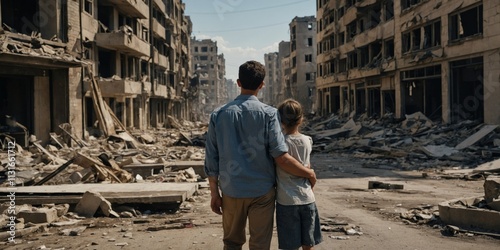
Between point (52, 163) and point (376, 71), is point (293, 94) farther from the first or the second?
point (52, 163)

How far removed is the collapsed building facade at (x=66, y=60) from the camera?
1767 centimetres

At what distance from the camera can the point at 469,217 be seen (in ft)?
20.1

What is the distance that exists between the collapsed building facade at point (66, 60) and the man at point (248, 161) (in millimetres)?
14374

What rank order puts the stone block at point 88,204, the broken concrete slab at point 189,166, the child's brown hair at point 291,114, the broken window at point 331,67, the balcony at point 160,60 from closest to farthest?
the child's brown hair at point 291,114, the stone block at point 88,204, the broken concrete slab at point 189,166, the balcony at point 160,60, the broken window at point 331,67

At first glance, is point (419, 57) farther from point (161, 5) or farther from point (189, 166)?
point (161, 5)

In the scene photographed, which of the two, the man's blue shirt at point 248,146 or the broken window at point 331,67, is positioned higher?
the broken window at point 331,67

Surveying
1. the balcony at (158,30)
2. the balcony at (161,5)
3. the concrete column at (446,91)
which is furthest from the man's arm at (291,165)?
the balcony at (161,5)

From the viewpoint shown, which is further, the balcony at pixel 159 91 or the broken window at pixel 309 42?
the broken window at pixel 309 42

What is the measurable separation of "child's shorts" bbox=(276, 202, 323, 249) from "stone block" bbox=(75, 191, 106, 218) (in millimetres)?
4604

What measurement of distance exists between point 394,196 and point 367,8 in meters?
28.7

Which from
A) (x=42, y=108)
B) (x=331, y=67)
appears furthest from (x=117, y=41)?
(x=331, y=67)

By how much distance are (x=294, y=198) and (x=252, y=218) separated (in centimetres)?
36

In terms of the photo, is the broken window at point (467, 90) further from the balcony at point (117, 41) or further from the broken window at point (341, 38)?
the broken window at point (341, 38)

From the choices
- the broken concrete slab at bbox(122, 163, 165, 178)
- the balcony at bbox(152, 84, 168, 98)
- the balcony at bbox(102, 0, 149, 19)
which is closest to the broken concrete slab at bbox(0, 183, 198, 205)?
the broken concrete slab at bbox(122, 163, 165, 178)
